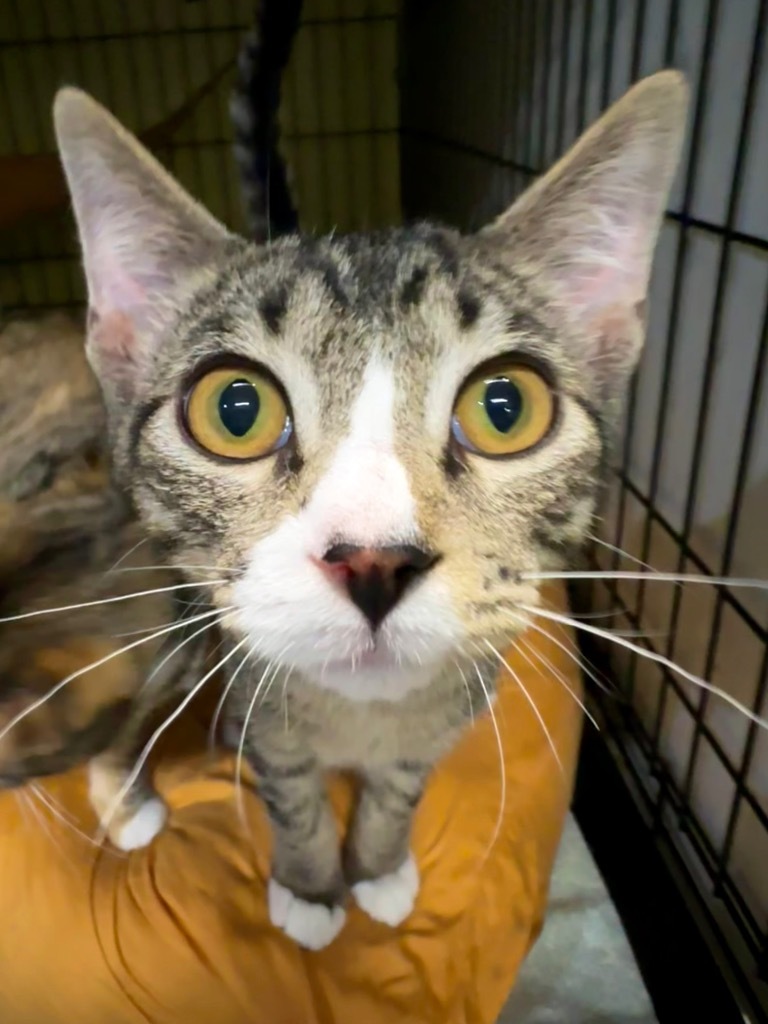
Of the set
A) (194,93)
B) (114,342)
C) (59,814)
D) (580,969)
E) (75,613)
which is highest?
(194,93)

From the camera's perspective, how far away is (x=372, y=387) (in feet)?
1.79

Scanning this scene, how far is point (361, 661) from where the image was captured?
1.80ft

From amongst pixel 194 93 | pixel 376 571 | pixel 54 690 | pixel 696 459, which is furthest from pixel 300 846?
pixel 194 93

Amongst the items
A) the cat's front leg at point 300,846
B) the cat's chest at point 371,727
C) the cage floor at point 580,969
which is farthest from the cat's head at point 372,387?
Answer: the cage floor at point 580,969

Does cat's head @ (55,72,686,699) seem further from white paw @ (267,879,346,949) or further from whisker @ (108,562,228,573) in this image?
white paw @ (267,879,346,949)

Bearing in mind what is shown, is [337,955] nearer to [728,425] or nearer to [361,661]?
[361,661]

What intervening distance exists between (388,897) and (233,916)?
16 centimetres

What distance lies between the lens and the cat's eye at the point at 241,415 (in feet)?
1.88

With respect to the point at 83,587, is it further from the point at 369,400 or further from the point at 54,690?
the point at 369,400

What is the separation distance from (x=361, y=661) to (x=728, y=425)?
0.53 m

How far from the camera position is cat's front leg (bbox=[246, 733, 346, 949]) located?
80cm

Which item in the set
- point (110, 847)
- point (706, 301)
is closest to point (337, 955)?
point (110, 847)

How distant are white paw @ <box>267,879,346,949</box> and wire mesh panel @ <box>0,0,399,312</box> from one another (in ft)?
4.38

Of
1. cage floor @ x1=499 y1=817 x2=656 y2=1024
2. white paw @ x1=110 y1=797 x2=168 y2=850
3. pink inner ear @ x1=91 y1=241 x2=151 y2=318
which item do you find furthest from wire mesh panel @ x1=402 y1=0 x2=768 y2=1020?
white paw @ x1=110 y1=797 x2=168 y2=850
